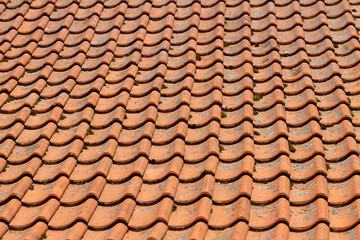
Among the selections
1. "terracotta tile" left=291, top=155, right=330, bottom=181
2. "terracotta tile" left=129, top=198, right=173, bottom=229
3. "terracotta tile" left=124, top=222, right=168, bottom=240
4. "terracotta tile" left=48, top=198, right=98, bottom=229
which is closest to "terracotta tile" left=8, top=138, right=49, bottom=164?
"terracotta tile" left=48, top=198, right=98, bottom=229

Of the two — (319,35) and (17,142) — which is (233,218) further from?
(319,35)

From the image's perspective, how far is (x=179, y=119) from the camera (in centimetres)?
511

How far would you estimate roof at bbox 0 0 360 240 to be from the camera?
427 cm

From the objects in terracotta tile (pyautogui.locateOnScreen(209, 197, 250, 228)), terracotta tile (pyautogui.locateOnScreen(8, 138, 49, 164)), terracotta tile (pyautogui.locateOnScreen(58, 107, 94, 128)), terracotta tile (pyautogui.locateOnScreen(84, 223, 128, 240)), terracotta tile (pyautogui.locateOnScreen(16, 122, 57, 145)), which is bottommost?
terracotta tile (pyautogui.locateOnScreen(84, 223, 128, 240))

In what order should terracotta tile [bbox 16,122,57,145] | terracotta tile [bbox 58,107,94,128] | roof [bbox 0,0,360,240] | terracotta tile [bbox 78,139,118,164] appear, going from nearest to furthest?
roof [bbox 0,0,360,240] < terracotta tile [bbox 78,139,118,164] < terracotta tile [bbox 16,122,57,145] < terracotta tile [bbox 58,107,94,128]

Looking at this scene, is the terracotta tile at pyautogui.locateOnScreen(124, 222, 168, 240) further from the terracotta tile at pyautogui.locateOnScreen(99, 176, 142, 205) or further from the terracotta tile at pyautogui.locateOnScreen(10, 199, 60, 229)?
the terracotta tile at pyautogui.locateOnScreen(10, 199, 60, 229)

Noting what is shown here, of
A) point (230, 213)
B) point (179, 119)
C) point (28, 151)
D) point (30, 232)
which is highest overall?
point (179, 119)

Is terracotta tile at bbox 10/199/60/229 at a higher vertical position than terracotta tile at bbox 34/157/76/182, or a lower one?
lower

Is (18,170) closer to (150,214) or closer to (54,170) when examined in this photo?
(54,170)

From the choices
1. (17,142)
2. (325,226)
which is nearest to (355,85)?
(325,226)

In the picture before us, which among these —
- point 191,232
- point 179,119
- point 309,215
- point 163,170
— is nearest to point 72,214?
point 163,170

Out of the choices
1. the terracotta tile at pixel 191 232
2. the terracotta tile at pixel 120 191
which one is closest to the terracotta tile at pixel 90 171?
the terracotta tile at pixel 120 191

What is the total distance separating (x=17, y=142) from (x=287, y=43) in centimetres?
303

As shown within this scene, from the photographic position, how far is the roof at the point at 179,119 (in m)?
4.27
